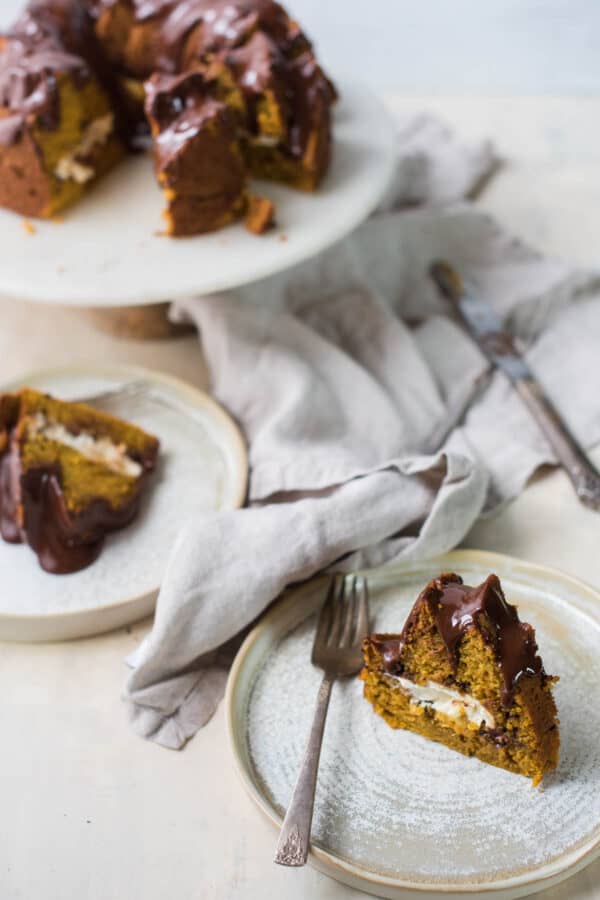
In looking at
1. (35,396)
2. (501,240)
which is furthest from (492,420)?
(35,396)

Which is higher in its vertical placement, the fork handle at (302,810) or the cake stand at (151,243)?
the cake stand at (151,243)

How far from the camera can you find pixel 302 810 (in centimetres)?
124

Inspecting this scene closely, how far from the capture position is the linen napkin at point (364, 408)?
1.49 metres

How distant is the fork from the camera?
1.22 m

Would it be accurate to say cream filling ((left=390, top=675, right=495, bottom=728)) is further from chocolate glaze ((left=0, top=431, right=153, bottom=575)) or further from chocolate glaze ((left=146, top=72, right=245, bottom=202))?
chocolate glaze ((left=146, top=72, right=245, bottom=202))

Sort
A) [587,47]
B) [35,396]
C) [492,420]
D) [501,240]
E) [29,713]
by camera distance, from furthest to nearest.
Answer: [587,47], [501,240], [492,420], [35,396], [29,713]

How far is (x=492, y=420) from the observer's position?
1870 millimetres

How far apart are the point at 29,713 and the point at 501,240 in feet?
4.50

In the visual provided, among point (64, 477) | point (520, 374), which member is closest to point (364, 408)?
point (520, 374)

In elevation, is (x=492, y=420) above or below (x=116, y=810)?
below

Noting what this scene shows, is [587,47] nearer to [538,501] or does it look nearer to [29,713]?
[538,501]

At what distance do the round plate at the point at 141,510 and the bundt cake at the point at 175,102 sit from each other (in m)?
0.32

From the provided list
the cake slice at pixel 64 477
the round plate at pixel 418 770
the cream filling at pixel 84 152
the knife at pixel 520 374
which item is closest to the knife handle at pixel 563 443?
the knife at pixel 520 374

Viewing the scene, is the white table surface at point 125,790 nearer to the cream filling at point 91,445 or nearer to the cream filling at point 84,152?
the cream filling at point 84,152
